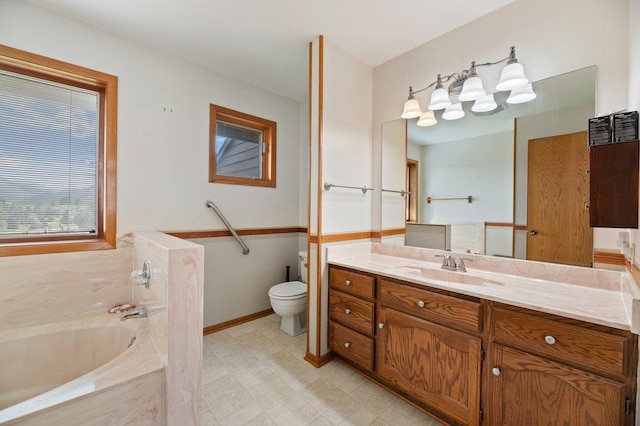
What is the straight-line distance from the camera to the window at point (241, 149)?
245 cm

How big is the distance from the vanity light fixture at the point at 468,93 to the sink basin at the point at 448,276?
1.10 m

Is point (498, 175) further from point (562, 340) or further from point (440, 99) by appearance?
point (562, 340)

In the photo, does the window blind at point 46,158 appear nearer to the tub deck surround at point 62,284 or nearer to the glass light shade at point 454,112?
the tub deck surround at point 62,284

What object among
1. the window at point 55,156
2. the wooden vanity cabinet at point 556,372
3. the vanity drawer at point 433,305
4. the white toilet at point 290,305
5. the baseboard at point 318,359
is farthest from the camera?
the white toilet at point 290,305

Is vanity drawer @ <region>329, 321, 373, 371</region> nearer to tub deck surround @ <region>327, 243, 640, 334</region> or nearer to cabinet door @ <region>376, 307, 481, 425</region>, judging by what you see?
cabinet door @ <region>376, 307, 481, 425</region>

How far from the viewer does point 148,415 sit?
3.48 ft

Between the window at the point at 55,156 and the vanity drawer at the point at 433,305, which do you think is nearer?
the vanity drawer at the point at 433,305

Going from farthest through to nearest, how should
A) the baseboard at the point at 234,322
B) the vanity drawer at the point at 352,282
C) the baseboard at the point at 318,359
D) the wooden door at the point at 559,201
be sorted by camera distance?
the baseboard at the point at 234,322 < the baseboard at the point at 318,359 < the vanity drawer at the point at 352,282 < the wooden door at the point at 559,201

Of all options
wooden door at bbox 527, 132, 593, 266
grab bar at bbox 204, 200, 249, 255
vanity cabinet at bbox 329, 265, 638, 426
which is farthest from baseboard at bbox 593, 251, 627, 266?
grab bar at bbox 204, 200, 249, 255

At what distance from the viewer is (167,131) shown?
2135 millimetres

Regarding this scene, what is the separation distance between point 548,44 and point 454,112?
561mm

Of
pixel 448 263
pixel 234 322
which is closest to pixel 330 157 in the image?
pixel 448 263

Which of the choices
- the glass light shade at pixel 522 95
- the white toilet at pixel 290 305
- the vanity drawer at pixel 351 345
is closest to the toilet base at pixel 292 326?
the white toilet at pixel 290 305

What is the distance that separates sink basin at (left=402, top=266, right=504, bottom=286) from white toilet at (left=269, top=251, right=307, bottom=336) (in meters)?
1.05
